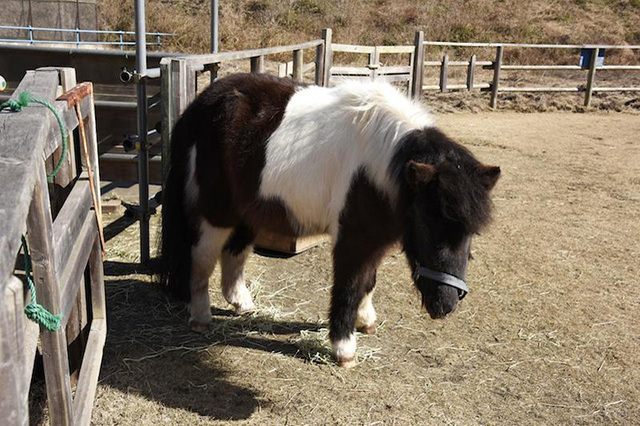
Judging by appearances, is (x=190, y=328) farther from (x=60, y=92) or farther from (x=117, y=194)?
(x=117, y=194)

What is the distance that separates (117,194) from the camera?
627 cm

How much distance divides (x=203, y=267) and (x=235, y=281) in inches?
14.8

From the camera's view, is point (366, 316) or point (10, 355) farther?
point (366, 316)

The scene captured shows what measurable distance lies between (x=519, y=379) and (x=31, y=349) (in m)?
2.81

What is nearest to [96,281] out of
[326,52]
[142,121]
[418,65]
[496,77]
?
[142,121]

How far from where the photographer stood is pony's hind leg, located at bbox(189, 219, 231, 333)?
3.80 m

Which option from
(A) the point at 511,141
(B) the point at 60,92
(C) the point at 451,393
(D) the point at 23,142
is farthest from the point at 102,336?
(A) the point at 511,141

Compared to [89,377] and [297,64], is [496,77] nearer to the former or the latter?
[297,64]

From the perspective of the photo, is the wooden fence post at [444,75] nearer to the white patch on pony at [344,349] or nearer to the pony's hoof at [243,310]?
the pony's hoof at [243,310]

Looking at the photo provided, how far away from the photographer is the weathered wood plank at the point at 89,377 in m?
2.42

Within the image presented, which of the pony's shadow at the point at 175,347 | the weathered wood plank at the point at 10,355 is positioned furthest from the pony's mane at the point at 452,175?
the weathered wood plank at the point at 10,355

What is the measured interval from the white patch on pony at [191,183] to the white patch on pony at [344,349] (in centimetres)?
130

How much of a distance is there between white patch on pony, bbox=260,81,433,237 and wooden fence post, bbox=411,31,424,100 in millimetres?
9802

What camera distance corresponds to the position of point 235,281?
13.6 feet
